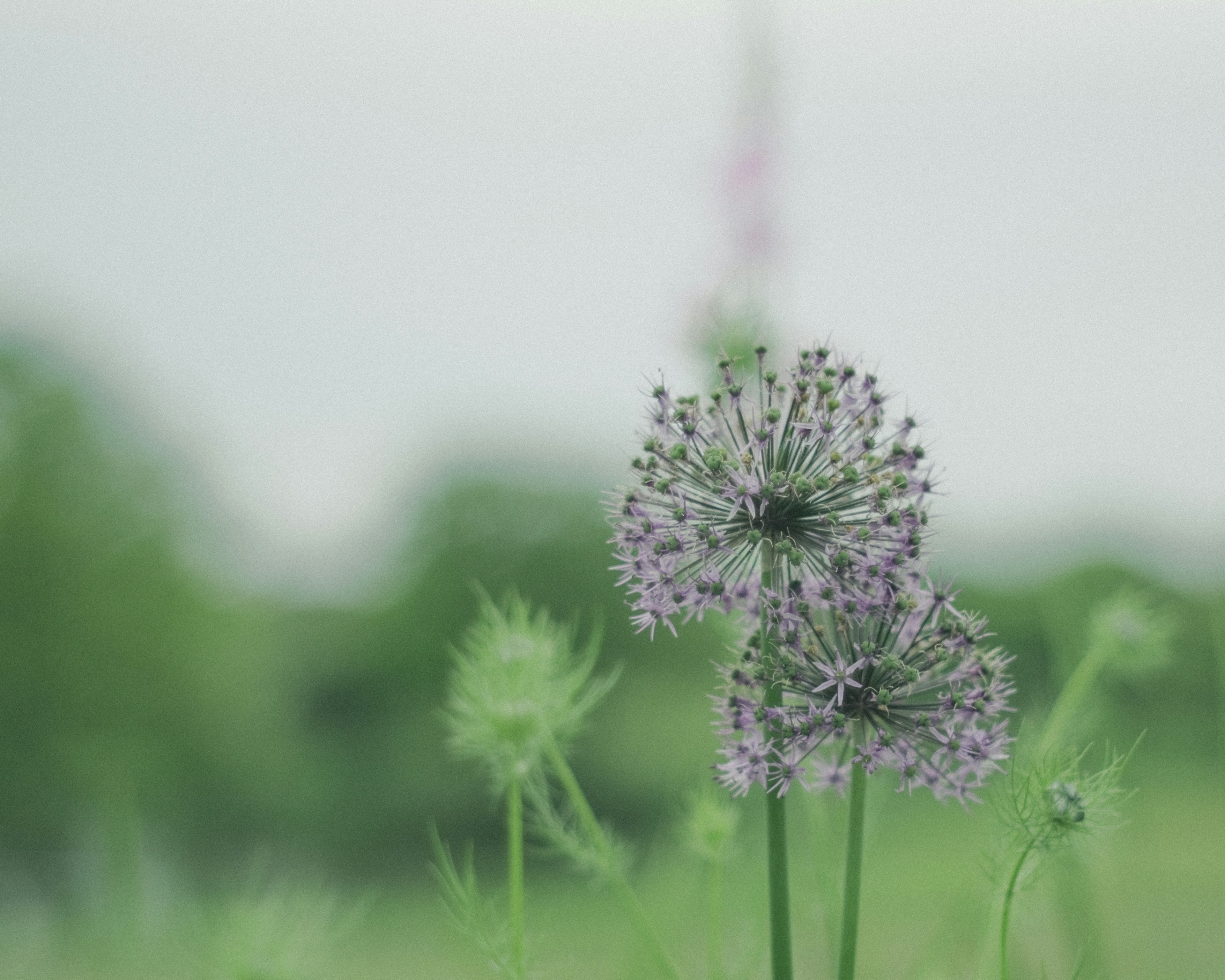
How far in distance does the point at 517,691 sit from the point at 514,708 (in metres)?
0.12

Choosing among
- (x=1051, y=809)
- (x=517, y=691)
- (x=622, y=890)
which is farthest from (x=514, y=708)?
(x=1051, y=809)

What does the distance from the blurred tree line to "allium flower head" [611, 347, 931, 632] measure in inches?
200

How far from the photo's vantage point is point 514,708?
117 inches

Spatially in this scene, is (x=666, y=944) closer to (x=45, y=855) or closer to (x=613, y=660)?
(x=45, y=855)

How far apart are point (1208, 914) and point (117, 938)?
22.2m

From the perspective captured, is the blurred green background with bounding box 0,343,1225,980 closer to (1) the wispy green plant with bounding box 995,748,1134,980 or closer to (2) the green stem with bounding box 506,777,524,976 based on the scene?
(1) the wispy green plant with bounding box 995,748,1134,980

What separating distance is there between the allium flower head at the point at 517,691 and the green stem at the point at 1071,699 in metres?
1.53

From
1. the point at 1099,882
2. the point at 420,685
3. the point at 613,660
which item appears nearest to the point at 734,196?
the point at 1099,882

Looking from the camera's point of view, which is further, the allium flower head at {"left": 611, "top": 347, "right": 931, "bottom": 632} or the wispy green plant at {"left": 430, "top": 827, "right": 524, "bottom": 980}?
the wispy green plant at {"left": 430, "top": 827, "right": 524, "bottom": 980}

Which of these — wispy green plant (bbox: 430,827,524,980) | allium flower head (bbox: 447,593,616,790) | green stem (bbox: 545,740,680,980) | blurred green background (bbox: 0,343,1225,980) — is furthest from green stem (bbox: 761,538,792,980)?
wispy green plant (bbox: 430,827,524,980)

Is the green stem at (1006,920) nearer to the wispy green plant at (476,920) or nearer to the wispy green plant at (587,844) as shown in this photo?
the wispy green plant at (587,844)

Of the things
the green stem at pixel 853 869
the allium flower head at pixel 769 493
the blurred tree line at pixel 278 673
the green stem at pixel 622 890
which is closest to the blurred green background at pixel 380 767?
the blurred tree line at pixel 278 673

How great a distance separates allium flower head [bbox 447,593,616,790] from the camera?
298cm

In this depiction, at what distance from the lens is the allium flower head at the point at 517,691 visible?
2977mm
